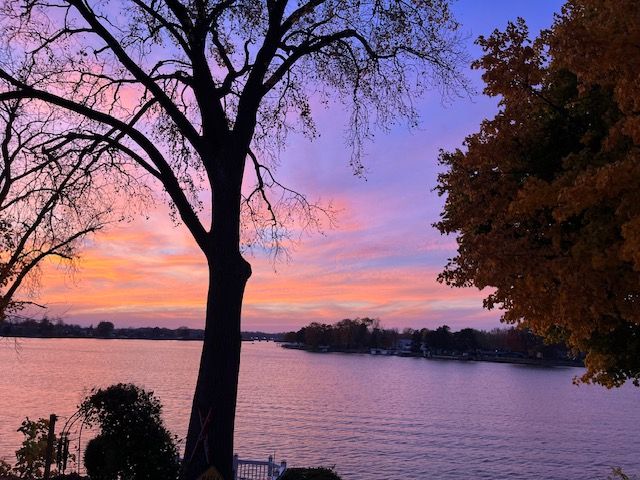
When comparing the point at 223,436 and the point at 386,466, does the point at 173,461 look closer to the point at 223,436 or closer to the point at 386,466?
the point at 223,436

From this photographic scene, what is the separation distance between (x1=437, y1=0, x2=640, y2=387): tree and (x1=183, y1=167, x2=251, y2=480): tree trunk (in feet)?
10.0

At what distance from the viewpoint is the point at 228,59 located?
11.5m

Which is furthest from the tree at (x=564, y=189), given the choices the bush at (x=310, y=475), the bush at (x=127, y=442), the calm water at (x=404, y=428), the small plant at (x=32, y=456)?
the calm water at (x=404, y=428)

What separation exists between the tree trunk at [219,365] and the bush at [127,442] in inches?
62.7

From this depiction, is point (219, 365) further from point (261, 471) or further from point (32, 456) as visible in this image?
point (261, 471)

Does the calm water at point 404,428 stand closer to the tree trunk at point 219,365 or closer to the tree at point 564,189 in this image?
the tree trunk at point 219,365

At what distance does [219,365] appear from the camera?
9.22 m

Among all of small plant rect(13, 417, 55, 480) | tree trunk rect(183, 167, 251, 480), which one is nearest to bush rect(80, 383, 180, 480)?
tree trunk rect(183, 167, 251, 480)

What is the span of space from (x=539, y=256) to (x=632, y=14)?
2.60 m

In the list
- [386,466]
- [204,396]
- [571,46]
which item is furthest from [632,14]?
[386,466]

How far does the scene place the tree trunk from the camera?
29.8 feet

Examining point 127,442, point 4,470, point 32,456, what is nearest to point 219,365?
point 127,442

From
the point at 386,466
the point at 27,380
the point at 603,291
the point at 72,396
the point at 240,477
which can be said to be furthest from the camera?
the point at 27,380

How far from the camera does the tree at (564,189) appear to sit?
17.3 feet
